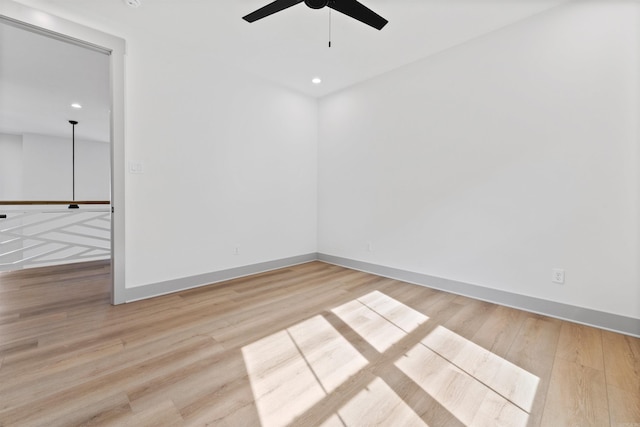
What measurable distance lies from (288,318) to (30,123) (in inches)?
291

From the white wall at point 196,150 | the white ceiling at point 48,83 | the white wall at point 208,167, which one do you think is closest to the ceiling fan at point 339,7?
the white wall at point 196,150

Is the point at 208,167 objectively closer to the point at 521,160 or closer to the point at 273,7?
the point at 273,7

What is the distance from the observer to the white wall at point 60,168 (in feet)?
21.6

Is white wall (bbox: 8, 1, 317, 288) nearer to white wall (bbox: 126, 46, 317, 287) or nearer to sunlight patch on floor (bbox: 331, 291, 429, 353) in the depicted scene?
white wall (bbox: 126, 46, 317, 287)

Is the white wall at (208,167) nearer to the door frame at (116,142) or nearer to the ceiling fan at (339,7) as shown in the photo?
the door frame at (116,142)

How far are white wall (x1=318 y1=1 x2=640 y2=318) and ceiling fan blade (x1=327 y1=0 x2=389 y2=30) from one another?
145 centimetres

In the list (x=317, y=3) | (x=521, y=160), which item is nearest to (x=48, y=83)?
(x=317, y=3)

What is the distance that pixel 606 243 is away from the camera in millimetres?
2115

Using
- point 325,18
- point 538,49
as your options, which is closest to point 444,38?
point 538,49

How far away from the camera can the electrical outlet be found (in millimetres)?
2297

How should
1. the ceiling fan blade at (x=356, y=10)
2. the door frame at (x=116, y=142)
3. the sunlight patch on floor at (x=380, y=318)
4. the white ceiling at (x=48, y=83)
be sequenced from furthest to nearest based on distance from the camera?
1. the white ceiling at (x=48, y=83)
2. the door frame at (x=116, y=142)
3. the sunlight patch on floor at (x=380, y=318)
4. the ceiling fan blade at (x=356, y=10)

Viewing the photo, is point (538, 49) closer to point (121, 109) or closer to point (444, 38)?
point (444, 38)

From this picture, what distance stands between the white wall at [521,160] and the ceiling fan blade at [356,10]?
1.45 metres

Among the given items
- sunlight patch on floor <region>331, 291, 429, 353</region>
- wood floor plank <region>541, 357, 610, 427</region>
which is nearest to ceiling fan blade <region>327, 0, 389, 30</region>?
sunlight patch on floor <region>331, 291, 429, 353</region>
